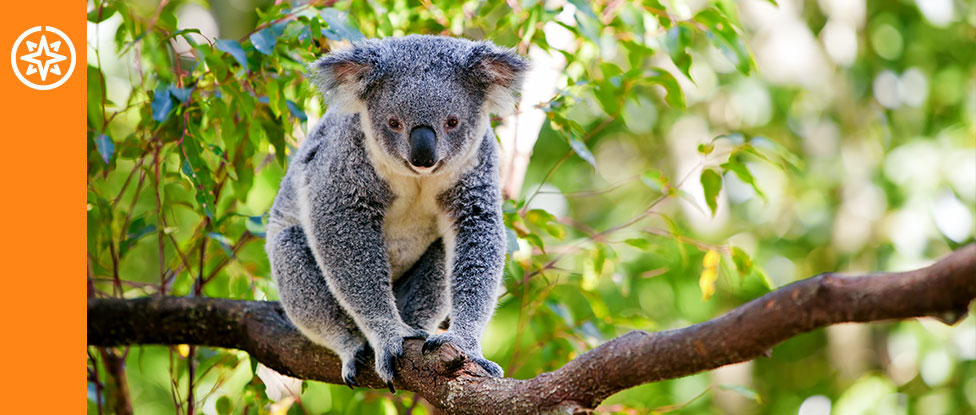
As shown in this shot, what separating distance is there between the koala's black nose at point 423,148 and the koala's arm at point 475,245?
0.36 metres

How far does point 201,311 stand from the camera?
3.54 metres

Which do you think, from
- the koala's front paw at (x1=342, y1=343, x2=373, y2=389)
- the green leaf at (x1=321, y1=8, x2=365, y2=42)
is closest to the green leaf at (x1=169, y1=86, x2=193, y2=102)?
the green leaf at (x1=321, y1=8, x2=365, y2=42)

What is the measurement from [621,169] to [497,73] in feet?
23.0

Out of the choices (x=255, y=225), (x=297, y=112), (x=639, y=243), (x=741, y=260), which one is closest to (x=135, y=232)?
(x=255, y=225)

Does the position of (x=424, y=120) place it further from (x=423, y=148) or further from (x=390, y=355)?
(x=390, y=355)

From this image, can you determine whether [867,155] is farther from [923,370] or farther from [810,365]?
[810,365]

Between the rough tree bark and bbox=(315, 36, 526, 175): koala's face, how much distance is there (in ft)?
2.22

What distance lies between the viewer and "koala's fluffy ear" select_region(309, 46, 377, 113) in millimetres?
3033

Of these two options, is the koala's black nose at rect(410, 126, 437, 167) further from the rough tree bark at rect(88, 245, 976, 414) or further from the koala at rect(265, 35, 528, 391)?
the rough tree bark at rect(88, 245, 976, 414)

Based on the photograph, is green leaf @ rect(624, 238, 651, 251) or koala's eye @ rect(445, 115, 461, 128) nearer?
koala's eye @ rect(445, 115, 461, 128)

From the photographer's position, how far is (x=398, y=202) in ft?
10.5

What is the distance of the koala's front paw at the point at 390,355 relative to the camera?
2.79 metres

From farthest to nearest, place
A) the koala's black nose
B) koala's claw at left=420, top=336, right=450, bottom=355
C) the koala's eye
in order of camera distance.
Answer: the koala's eye < the koala's black nose < koala's claw at left=420, top=336, right=450, bottom=355
